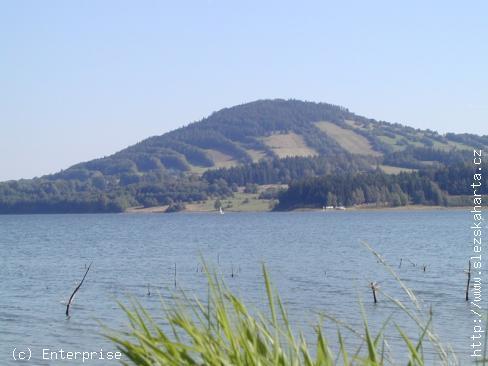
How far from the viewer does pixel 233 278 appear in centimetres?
4178

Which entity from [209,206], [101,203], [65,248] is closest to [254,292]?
[65,248]

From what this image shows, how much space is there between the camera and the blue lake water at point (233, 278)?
25094 millimetres

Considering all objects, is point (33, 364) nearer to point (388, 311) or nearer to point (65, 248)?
point (388, 311)

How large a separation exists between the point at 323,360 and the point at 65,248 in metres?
71.8

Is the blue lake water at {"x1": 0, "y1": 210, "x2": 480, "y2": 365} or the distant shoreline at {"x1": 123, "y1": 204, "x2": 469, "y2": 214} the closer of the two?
the blue lake water at {"x1": 0, "y1": 210, "x2": 480, "y2": 365}

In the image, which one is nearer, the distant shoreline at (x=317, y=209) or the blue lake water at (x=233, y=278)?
the blue lake water at (x=233, y=278)

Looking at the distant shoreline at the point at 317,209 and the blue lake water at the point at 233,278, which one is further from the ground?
the distant shoreline at the point at 317,209

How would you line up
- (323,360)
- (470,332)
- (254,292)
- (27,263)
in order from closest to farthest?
(323,360) → (470,332) → (254,292) → (27,263)

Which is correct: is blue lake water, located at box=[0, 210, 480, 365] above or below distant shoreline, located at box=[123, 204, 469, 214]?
below

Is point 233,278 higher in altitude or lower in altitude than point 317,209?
lower

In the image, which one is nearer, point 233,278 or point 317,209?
point 233,278

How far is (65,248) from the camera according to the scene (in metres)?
73.2

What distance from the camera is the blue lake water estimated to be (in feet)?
82.3

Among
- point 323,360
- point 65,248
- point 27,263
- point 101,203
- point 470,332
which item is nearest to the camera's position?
point 323,360
